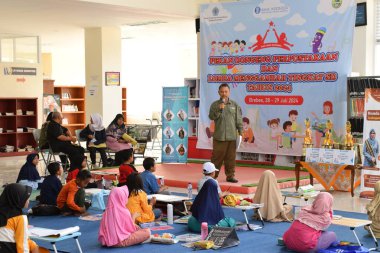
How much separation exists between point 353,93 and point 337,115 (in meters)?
0.52

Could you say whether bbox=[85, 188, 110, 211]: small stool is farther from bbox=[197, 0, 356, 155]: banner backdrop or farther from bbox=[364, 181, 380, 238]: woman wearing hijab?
bbox=[197, 0, 356, 155]: banner backdrop

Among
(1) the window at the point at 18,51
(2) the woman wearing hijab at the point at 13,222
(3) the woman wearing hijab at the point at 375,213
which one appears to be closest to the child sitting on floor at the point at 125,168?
(3) the woman wearing hijab at the point at 375,213

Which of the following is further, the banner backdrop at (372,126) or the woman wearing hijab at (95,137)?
the woman wearing hijab at (95,137)

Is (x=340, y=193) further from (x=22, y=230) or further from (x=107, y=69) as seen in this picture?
(x=107, y=69)

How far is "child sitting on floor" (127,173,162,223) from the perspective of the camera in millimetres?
8148

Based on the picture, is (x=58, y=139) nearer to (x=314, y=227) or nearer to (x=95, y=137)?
(x=95, y=137)

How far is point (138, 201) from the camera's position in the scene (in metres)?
8.26

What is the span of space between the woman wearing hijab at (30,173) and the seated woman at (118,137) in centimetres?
313

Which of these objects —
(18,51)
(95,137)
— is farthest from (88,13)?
(18,51)

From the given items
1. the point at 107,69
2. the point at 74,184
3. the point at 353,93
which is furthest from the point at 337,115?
the point at 107,69

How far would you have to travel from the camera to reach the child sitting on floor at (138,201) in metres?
8.15

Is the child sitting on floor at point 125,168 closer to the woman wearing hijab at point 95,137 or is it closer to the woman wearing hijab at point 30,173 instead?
the woman wearing hijab at point 30,173

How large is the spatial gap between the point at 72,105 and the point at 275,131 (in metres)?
12.9

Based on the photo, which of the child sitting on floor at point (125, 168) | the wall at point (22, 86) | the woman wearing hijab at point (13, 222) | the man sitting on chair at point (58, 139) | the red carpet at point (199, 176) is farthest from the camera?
the wall at point (22, 86)
